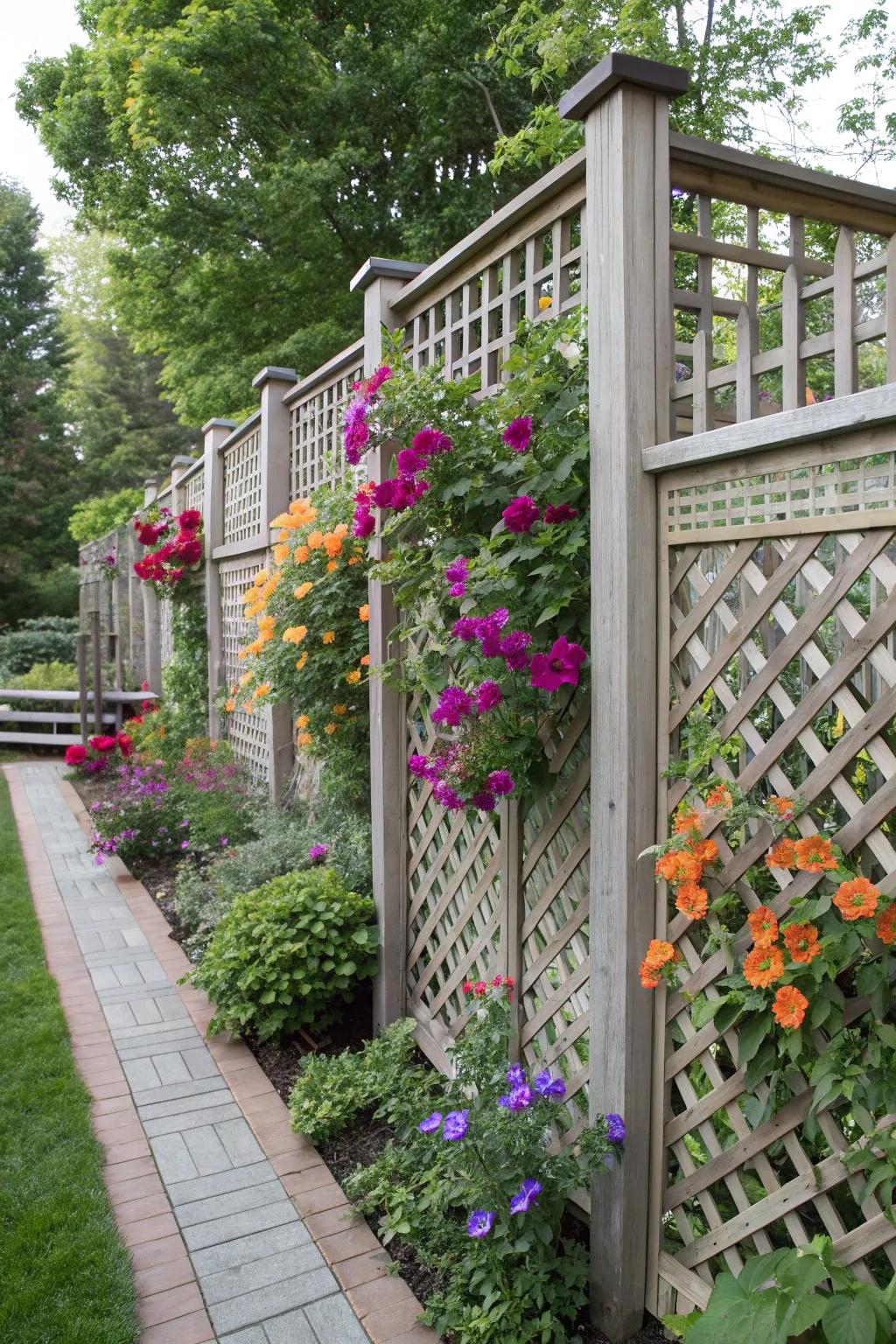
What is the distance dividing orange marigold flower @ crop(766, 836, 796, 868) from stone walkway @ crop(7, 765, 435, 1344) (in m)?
1.31

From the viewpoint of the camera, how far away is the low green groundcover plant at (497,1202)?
195cm

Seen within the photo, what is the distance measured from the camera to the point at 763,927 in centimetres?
161

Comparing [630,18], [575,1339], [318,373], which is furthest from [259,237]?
[575,1339]

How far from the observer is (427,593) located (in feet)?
8.58

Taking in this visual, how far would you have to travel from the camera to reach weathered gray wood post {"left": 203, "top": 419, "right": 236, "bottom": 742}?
683 cm

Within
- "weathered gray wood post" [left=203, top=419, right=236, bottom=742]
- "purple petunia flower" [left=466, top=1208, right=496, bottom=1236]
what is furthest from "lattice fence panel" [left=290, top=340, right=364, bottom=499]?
"purple petunia flower" [left=466, top=1208, right=496, bottom=1236]

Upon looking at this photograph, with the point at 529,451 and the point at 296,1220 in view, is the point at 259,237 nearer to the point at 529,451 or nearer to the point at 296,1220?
the point at 529,451

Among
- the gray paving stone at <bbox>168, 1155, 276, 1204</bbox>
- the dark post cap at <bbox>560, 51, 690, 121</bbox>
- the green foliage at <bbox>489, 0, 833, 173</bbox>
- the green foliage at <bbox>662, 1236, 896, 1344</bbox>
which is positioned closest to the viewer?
the green foliage at <bbox>662, 1236, 896, 1344</bbox>

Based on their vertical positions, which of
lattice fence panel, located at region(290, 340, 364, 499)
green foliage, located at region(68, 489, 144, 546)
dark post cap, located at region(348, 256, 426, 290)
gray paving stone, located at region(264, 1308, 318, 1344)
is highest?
green foliage, located at region(68, 489, 144, 546)

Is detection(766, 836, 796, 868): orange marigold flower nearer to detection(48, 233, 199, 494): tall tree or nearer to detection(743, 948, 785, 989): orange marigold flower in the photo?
detection(743, 948, 785, 989): orange marigold flower

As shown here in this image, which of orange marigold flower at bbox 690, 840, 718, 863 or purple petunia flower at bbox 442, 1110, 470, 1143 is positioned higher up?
orange marigold flower at bbox 690, 840, 718, 863

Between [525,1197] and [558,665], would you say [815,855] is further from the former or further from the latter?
[525,1197]

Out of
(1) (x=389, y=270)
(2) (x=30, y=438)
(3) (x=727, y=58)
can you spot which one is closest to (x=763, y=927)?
(1) (x=389, y=270)

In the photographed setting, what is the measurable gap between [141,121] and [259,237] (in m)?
1.60
